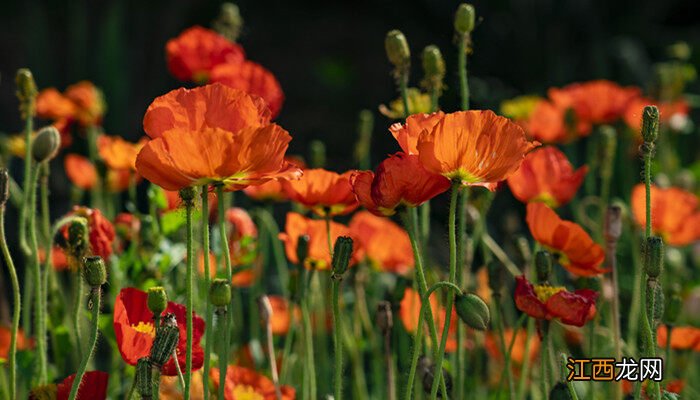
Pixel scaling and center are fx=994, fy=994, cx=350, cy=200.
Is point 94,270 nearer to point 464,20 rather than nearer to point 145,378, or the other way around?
point 145,378

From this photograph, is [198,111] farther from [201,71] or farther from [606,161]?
[606,161]

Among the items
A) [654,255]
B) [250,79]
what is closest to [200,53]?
[250,79]

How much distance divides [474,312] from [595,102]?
46.0 inches

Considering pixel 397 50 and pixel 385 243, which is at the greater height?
pixel 397 50

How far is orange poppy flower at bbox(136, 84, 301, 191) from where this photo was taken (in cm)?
78

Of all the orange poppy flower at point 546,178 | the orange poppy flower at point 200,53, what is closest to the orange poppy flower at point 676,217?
the orange poppy flower at point 546,178

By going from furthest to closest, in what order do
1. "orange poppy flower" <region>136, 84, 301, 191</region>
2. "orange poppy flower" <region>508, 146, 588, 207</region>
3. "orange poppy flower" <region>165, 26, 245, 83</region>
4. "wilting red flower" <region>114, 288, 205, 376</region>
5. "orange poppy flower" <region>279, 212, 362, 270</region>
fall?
"orange poppy flower" <region>165, 26, 245, 83</region>, "orange poppy flower" <region>508, 146, 588, 207</region>, "orange poppy flower" <region>279, 212, 362, 270</region>, "wilting red flower" <region>114, 288, 205, 376</region>, "orange poppy flower" <region>136, 84, 301, 191</region>

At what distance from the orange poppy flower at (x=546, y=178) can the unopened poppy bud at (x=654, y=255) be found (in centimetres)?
46

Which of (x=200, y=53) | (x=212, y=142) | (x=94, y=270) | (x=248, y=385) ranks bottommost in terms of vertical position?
(x=248, y=385)

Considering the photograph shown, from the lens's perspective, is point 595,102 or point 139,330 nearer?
point 139,330

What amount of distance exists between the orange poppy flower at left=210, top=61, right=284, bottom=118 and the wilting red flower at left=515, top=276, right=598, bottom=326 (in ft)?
1.77

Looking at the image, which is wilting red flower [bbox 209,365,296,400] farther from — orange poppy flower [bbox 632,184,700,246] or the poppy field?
orange poppy flower [bbox 632,184,700,246]

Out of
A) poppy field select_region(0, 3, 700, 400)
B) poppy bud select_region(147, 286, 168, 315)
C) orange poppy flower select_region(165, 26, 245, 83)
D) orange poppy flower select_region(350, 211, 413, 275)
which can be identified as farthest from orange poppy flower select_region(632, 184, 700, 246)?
poppy bud select_region(147, 286, 168, 315)

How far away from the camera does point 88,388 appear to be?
953 mm
